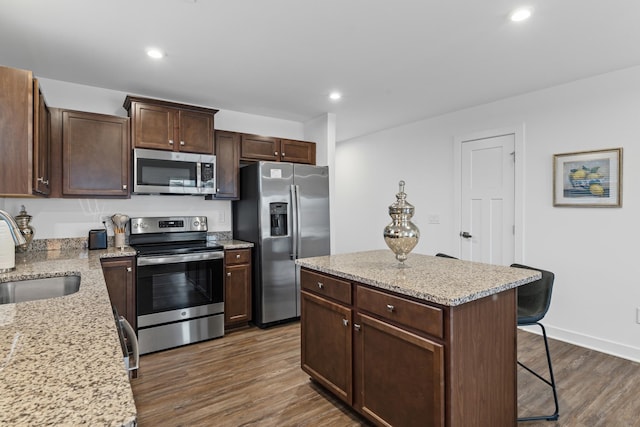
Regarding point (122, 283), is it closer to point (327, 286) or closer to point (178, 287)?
point (178, 287)

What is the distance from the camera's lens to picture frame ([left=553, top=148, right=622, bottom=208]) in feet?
9.91

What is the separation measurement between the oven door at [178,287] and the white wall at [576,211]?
9.11 ft

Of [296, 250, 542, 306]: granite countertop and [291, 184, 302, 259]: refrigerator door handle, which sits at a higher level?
[291, 184, 302, 259]: refrigerator door handle

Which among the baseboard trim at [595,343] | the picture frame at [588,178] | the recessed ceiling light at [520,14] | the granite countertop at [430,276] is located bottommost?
the baseboard trim at [595,343]

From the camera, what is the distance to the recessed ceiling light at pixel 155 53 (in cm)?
257

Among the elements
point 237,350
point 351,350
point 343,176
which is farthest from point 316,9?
point 343,176

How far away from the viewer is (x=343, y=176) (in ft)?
20.2

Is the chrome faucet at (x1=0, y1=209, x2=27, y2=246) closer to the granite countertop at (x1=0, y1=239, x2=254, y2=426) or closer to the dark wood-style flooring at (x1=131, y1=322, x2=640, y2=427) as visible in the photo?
the granite countertop at (x1=0, y1=239, x2=254, y2=426)

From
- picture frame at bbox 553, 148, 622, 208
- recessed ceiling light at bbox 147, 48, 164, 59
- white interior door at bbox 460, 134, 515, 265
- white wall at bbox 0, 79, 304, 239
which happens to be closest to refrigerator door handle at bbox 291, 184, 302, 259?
white wall at bbox 0, 79, 304, 239

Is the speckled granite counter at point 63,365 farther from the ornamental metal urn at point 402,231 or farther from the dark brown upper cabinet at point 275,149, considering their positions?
the dark brown upper cabinet at point 275,149

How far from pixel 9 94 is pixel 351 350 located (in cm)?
248

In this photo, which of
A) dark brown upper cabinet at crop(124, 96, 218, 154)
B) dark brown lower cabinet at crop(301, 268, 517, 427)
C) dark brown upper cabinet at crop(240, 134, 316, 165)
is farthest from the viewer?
dark brown upper cabinet at crop(240, 134, 316, 165)

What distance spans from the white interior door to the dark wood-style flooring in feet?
3.44

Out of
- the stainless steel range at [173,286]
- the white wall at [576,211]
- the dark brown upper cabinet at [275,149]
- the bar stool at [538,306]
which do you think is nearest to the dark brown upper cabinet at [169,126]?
the dark brown upper cabinet at [275,149]
